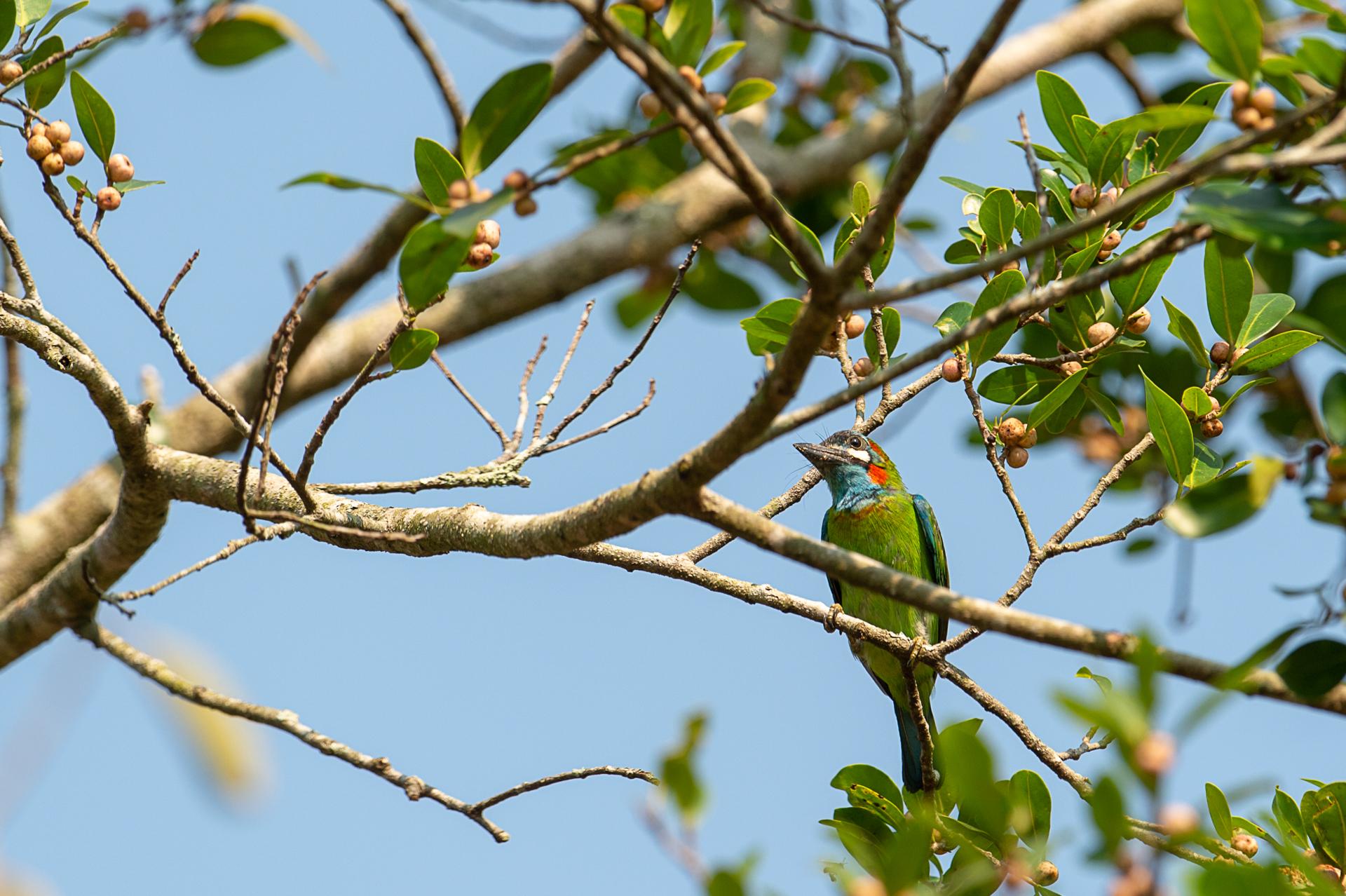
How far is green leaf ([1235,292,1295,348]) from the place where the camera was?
309 cm

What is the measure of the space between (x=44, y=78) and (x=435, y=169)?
1283 mm

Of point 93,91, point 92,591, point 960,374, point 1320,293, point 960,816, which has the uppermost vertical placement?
point 960,374

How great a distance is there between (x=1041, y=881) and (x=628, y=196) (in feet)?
12.4

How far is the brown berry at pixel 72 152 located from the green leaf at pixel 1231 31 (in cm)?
250

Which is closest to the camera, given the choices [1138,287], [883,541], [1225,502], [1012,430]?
[1225,502]

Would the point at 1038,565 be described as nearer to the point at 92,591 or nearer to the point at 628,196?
the point at 92,591

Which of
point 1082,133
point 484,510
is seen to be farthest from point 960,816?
point 1082,133

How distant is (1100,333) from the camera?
10.3ft

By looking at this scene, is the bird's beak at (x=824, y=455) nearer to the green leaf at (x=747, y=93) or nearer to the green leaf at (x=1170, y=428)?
the green leaf at (x=1170, y=428)

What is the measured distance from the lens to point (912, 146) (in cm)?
176

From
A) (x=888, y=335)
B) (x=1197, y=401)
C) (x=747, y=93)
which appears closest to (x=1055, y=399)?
(x=1197, y=401)

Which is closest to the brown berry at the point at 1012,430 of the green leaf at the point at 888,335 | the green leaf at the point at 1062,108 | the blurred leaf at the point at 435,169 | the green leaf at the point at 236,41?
the green leaf at the point at 888,335

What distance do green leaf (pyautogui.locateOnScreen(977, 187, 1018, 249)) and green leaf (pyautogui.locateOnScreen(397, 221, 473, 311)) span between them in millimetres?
1486

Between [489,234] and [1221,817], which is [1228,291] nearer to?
[1221,817]
